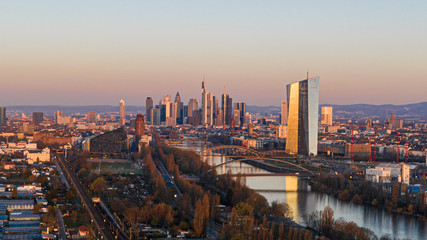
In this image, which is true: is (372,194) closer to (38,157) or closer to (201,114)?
(38,157)

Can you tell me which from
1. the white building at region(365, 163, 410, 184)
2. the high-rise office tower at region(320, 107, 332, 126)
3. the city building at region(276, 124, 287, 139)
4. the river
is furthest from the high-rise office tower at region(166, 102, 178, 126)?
the white building at region(365, 163, 410, 184)

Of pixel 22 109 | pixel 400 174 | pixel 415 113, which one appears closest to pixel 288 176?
pixel 400 174

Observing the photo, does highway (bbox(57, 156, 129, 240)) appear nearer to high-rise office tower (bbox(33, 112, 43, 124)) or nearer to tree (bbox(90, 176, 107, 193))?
tree (bbox(90, 176, 107, 193))

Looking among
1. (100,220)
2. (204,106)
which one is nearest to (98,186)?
(100,220)

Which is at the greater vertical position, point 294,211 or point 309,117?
point 309,117

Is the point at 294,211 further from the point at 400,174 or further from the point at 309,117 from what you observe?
the point at 309,117

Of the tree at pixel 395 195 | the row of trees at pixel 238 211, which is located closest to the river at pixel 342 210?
the tree at pixel 395 195
